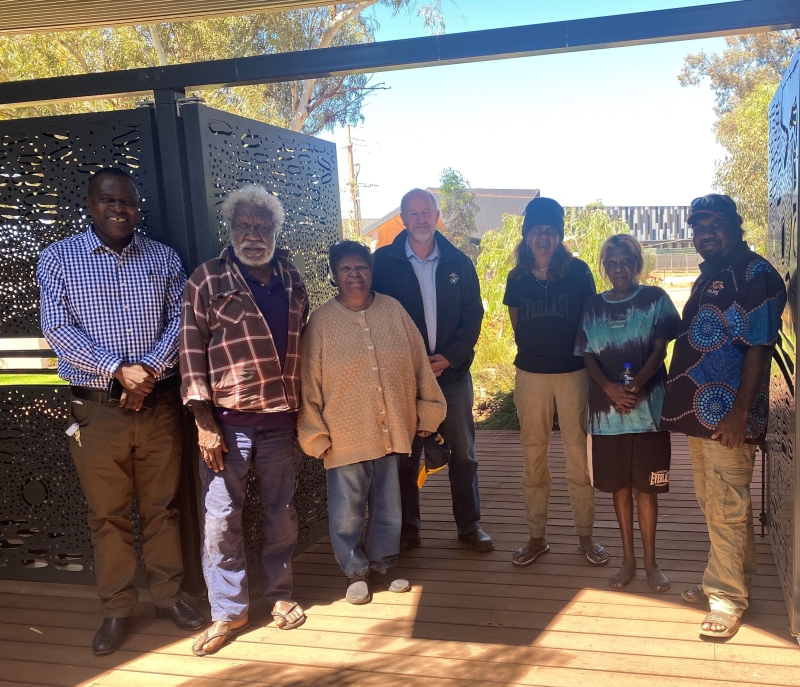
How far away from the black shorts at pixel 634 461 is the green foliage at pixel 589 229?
4570mm

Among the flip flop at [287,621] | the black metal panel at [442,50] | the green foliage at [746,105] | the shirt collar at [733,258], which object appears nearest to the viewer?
the black metal panel at [442,50]

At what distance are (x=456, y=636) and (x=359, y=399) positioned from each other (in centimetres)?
105

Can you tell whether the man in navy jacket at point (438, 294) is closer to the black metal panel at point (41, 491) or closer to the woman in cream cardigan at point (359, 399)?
the woman in cream cardigan at point (359, 399)

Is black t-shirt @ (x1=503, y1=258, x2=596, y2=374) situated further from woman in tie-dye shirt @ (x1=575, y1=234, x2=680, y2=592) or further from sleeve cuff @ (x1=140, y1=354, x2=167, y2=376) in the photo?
sleeve cuff @ (x1=140, y1=354, x2=167, y2=376)

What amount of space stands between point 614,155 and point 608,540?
33689 mm

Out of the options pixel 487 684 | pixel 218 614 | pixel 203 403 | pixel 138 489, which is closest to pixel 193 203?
pixel 203 403

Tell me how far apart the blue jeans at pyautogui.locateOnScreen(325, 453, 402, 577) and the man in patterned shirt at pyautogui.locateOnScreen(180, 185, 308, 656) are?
29 cm

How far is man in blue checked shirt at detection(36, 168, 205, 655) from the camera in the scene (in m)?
2.92

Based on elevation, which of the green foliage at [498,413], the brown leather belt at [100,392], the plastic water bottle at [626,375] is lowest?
the green foliage at [498,413]

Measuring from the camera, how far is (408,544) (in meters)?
3.94

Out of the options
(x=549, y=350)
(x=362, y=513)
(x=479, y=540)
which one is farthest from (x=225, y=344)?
(x=479, y=540)

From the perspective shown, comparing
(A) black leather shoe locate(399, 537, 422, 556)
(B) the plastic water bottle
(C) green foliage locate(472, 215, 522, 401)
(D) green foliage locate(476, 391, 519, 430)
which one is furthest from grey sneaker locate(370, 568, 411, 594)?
(C) green foliage locate(472, 215, 522, 401)

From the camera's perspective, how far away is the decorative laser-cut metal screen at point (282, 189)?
3.26 meters

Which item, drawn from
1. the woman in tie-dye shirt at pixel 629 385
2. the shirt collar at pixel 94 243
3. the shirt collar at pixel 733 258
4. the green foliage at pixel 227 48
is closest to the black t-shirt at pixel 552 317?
the woman in tie-dye shirt at pixel 629 385
